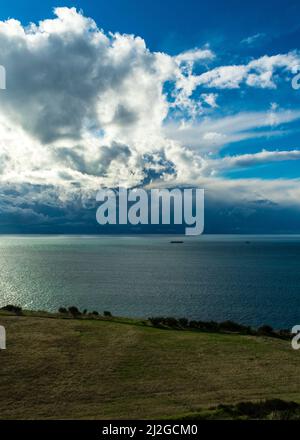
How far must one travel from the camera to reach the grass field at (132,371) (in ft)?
85.4

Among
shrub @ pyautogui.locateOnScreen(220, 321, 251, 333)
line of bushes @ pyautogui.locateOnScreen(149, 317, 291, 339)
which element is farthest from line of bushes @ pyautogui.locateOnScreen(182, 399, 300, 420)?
shrub @ pyautogui.locateOnScreen(220, 321, 251, 333)

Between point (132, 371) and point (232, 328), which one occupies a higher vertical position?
point (132, 371)

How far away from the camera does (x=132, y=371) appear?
3316 cm

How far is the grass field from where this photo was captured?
26.0 m

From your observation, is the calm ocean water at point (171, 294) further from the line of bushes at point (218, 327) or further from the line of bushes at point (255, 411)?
the line of bushes at point (255, 411)

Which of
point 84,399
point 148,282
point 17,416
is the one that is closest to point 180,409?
point 84,399

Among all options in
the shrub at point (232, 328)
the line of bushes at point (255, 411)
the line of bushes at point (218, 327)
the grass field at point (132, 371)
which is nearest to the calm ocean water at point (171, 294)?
the line of bushes at point (218, 327)

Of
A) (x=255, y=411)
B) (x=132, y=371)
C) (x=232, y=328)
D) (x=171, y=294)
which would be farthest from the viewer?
(x=171, y=294)

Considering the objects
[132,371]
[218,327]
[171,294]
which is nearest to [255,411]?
[132,371]

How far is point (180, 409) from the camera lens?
24.7 metres

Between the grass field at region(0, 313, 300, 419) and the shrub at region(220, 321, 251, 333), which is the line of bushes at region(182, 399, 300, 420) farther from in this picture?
the shrub at region(220, 321, 251, 333)

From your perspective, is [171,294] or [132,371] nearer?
[132,371]

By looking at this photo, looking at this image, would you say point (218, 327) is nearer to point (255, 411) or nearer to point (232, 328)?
point (232, 328)
